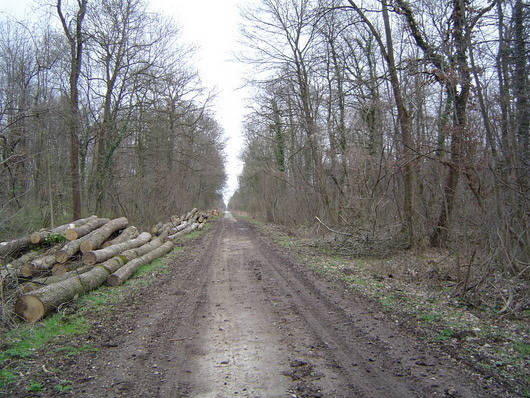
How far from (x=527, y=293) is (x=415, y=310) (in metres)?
1.80

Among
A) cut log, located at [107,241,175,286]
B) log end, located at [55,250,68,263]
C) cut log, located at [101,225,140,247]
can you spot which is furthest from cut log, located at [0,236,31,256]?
cut log, located at [107,241,175,286]

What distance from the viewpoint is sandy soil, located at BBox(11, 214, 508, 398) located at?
3.96 m

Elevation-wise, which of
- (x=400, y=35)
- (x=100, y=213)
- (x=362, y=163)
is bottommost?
(x=100, y=213)

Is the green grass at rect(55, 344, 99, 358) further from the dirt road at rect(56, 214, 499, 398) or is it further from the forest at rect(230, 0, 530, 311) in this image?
the forest at rect(230, 0, 530, 311)

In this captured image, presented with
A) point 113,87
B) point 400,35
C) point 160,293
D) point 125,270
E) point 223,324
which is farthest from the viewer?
point 113,87

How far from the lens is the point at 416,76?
10875mm

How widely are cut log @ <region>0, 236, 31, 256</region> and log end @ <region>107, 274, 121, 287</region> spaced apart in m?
3.08

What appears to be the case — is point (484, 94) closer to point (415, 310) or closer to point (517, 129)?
point (517, 129)

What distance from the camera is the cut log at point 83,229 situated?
12112 millimetres

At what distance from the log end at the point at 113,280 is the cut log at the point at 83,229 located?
384 cm

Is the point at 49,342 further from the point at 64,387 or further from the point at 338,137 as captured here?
the point at 338,137

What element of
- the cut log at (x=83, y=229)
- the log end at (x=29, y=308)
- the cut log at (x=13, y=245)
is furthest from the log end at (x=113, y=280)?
the cut log at (x=83, y=229)

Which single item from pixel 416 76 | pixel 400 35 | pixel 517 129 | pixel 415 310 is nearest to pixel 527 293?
pixel 415 310

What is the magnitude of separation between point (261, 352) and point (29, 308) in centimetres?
419
